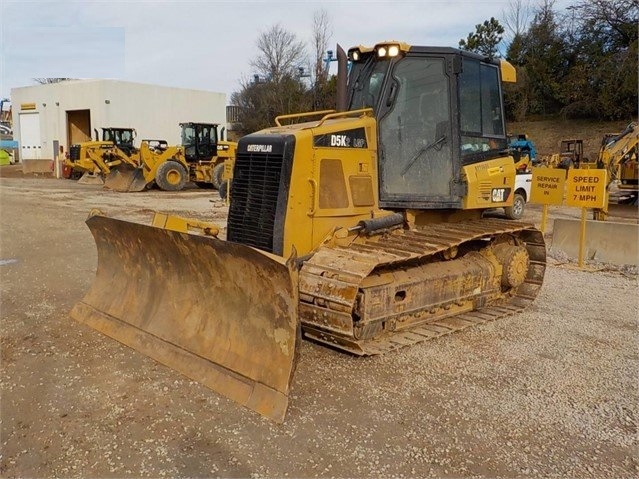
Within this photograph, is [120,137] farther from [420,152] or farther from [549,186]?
[420,152]

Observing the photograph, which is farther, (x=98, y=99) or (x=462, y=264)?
(x=98, y=99)

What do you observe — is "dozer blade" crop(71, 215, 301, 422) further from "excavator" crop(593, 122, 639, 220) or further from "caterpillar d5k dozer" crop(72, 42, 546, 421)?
"excavator" crop(593, 122, 639, 220)

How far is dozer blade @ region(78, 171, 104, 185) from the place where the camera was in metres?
25.9

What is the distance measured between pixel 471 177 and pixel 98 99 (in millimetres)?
32340

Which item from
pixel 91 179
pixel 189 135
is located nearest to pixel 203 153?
pixel 189 135

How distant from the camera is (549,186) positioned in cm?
930

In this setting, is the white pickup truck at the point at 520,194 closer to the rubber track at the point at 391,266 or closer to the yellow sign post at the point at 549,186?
the yellow sign post at the point at 549,186

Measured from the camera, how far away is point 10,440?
353 centimetres

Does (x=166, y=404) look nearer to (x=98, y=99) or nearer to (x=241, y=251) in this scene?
(x=241, y=251)

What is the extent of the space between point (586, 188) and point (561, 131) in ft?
80.3

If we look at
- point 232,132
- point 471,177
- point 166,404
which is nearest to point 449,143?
point 471,177

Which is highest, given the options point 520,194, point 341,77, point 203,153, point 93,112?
point 93,112

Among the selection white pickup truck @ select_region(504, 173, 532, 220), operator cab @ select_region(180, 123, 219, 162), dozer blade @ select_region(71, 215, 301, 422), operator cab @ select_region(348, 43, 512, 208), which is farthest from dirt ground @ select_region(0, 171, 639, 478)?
operator cab @ select_region(180, 123, 219, 162)

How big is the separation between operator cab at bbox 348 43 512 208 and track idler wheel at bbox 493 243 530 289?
1.00 meters
